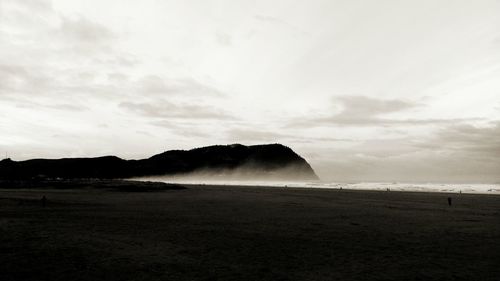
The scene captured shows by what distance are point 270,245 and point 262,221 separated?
8.03 m

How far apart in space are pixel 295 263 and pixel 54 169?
8286 inches

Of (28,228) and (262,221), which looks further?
(262,221)

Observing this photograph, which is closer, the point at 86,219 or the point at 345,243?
the point at 345,243

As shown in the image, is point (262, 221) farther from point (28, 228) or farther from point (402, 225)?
point (28, 228)

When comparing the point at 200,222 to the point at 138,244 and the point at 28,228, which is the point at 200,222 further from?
the point at 28,228

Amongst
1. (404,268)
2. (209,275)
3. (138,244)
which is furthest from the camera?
(138,244)

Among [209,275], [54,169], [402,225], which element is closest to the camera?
[209,275]

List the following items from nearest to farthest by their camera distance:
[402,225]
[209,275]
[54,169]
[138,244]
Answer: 1. [209,275]
2. [138,244]
3. [402,225]
4. [54,169]

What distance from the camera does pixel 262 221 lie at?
2447cm

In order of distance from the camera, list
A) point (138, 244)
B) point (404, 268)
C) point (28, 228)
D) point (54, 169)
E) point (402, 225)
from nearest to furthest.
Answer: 1. point (404, 268)
2. point (138, 244)
3. point (28, 228)
4. point (402, 225)
5. point (54, 169)

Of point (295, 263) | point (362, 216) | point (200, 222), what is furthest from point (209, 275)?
point (362, 216)

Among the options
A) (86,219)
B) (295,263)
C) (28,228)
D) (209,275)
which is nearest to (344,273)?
(295,263)

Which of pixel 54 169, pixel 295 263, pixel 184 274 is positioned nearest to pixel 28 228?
pixel 184 274

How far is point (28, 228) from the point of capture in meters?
19.5
